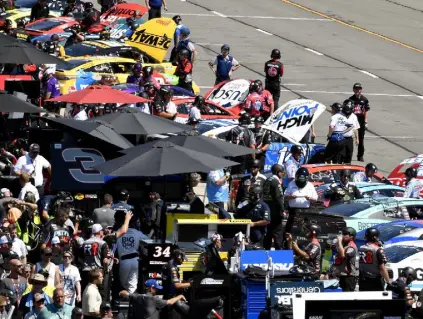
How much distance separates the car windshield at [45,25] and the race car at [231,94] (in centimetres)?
721

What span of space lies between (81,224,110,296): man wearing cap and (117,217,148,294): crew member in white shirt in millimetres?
310

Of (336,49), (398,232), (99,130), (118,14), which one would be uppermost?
(118,14)

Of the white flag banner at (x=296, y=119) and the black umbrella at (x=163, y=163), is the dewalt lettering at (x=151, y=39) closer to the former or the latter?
the white flag banner at (x=296, y=119)

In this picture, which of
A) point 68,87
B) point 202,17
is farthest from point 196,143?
point 202,17

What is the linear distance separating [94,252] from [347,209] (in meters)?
6.01

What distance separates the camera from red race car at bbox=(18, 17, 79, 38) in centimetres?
3809

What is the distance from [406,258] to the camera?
71.7 feet

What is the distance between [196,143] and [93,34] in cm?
1355

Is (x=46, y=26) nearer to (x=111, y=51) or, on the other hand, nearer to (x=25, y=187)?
(x=111, y=51)

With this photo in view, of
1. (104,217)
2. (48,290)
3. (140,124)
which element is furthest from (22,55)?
(48,290)

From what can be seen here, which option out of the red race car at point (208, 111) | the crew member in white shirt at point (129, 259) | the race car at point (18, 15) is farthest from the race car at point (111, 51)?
the crew member in white shirt at point (129, 259)

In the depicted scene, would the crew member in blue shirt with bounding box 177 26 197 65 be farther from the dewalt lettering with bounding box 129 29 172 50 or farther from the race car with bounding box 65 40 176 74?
the race car with bounding box 65 40 176 74

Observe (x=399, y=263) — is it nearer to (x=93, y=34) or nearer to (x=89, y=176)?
(x=89, y=176)

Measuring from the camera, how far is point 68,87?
32.4 metres
